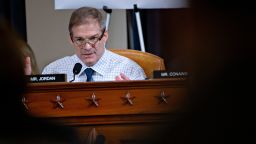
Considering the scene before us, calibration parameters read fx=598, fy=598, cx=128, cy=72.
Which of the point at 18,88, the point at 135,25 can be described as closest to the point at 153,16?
the point at 135,25

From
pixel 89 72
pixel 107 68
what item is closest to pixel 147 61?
pixel 107 68

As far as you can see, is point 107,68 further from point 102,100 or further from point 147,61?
point 102,100

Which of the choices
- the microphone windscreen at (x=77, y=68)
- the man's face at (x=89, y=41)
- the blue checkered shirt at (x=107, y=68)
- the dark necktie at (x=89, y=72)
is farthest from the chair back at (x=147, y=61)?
the microphone windscreen at (x=77, y=68)

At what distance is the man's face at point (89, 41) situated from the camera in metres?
3.68

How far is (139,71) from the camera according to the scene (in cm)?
352

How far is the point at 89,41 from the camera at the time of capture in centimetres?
373

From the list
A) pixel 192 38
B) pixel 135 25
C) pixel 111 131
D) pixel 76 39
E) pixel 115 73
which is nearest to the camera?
pixel 192 38

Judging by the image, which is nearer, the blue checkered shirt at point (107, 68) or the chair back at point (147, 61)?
the blue checkered shirt at point (107, 68)

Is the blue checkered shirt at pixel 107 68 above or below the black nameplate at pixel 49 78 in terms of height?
below

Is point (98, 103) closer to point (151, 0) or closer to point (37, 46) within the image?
point (151, 0)

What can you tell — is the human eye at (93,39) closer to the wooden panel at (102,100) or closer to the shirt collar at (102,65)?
the shirt collar at (102,65)

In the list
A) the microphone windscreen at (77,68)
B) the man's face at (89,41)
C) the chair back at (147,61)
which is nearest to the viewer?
the microphone windscreen at (77,68)

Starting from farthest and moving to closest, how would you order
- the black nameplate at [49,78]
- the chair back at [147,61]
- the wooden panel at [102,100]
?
the chair back at [147,61] → the black nameplate at [49,78] → the wooden panel at [102,100]

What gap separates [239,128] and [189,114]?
3 cm
